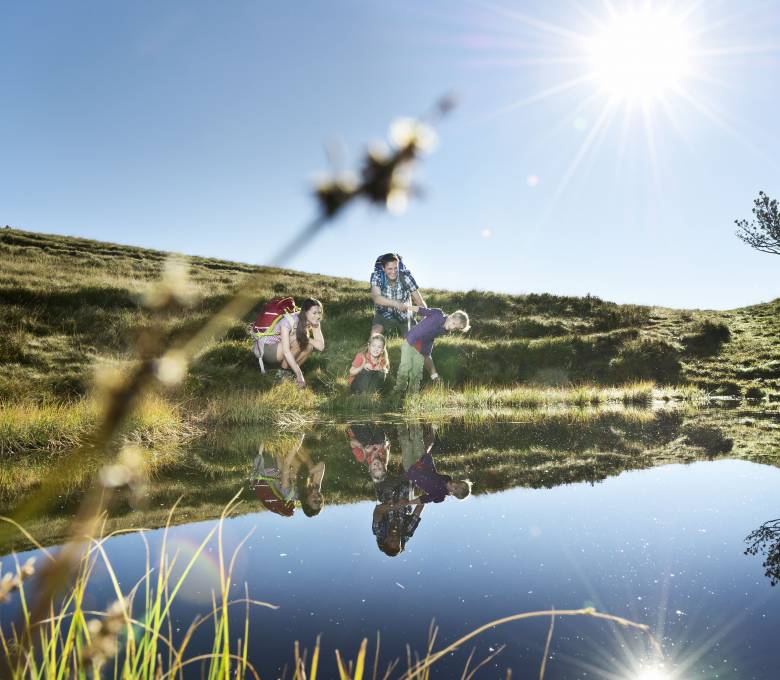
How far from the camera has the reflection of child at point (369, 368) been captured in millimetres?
11992

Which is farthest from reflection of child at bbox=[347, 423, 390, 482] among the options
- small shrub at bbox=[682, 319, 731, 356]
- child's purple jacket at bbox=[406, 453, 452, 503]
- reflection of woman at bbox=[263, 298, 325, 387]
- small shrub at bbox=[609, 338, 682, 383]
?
small shrub at bbox=[682, 319, 731, 356]

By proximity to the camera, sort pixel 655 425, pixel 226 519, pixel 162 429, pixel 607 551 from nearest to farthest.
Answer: pixel 607 551, pixel 226 519, pixel 162 429, pixel 655 425

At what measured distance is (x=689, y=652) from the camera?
2.46 metres

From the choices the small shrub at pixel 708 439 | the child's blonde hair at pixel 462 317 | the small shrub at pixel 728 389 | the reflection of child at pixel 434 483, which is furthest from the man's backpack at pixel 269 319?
the small shrub at pixel 728 389

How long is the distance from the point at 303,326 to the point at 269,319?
0.76 metres

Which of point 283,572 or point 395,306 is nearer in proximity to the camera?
point 283,572

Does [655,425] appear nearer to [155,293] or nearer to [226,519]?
[226,519]

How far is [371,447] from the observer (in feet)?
23.8

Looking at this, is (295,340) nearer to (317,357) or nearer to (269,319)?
(269,319)

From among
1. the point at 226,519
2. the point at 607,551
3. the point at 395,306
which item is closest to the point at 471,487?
the point at 607,551

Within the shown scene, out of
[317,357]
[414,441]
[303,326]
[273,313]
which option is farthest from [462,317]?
[317,357]

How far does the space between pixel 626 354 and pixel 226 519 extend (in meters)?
15.5

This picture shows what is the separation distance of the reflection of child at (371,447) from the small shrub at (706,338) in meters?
13.8

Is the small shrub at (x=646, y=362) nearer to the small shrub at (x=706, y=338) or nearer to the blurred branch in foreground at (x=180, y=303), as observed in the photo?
the small shrub at (x=706, y=338)
